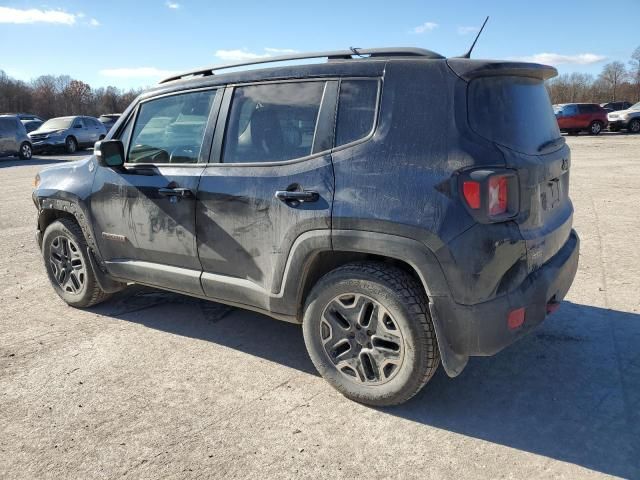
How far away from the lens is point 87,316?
15.0ft

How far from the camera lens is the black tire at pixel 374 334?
9.27 ft

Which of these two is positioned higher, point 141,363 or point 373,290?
point 373,290

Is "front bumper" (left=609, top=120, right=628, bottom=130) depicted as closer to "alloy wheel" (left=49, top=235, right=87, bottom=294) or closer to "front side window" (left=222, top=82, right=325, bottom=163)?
"front side window" (left=222, top=82, right=325, bottom=163)

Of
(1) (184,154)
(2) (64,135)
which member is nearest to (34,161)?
(2) (64,135)

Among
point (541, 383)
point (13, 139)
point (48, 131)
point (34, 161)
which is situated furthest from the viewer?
point (48, 131)

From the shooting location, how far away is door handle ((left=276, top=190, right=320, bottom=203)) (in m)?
3.00

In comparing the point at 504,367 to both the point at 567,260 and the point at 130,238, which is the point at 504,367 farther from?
the point at 130,238

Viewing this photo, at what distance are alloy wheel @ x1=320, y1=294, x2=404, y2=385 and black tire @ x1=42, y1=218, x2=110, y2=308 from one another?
2.40m

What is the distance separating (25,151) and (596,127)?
1091 inches

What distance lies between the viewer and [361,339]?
9.98 feet

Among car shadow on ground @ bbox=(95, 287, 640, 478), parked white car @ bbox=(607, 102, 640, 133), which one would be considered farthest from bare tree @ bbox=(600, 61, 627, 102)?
car shadow on ground @ bbox=(95, 287, 640, 478)

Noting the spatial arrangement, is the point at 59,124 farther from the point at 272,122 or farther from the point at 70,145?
the point at 272,122

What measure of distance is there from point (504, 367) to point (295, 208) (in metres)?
1.72

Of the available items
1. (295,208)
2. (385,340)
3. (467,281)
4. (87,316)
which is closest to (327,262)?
(295,208)
